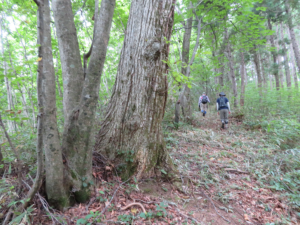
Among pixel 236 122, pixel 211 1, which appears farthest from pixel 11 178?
pixel 236 122

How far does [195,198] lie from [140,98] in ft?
6.68

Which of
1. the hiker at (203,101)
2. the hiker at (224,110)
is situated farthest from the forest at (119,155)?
the hiker at (203,101)

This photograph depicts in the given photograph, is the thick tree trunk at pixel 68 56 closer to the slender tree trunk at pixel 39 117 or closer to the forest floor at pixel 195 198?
the slender tree trunk at pixel 39 117

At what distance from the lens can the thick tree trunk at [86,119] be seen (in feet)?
6.59

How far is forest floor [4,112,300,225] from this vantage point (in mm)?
2020

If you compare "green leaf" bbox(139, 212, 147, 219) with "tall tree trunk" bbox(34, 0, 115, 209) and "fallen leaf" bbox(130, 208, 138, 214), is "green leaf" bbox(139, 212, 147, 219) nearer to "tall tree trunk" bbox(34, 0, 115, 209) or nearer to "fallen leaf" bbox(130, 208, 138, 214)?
"fallen leaf" bbox(130, 208, 138, 214)

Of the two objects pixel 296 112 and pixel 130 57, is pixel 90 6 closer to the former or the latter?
pixel 130 57

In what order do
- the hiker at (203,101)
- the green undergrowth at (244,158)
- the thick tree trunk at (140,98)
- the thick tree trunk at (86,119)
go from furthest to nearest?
1. the hiker at (203,101)
2. the green undergrowth at (244,158)
3. the thick tree trunk at (140,98)
4. the thick tree trunk at (86,119)

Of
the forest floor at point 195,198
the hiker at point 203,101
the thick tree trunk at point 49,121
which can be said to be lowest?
the forest floor at point 195,198

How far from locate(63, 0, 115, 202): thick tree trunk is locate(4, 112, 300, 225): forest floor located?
1.10 ft

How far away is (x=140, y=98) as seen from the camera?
2.75 meters

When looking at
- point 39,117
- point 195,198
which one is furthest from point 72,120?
point 195,198

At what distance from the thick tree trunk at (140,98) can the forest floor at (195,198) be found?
308 mm

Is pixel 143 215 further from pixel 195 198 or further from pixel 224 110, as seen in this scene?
pixel 224 110
